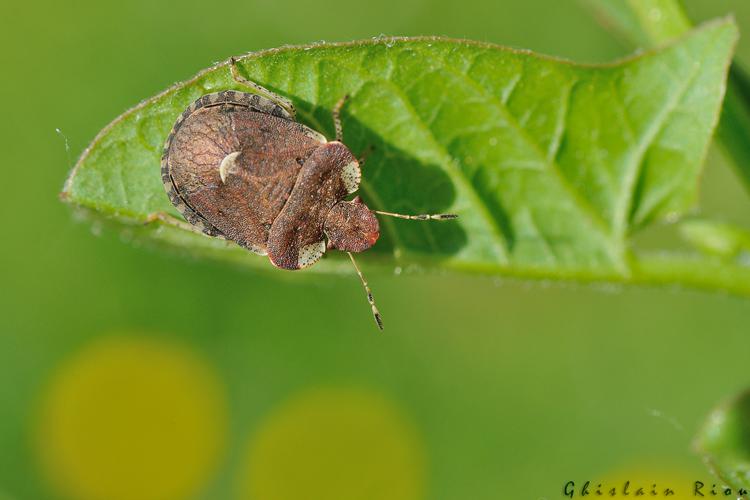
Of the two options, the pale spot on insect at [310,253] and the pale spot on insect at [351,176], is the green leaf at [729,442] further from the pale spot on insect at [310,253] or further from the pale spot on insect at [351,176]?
the pale spot on insect at [310,253]

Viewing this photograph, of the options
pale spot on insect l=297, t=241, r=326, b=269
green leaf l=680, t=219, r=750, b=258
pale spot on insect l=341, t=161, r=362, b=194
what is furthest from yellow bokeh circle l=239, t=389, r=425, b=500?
green leaf l=680, t=219, r=750, b=258

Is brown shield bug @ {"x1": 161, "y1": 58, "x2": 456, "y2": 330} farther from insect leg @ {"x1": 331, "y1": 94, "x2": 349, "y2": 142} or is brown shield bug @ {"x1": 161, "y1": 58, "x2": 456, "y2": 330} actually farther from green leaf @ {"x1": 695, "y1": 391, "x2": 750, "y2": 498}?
green leaf @ {"x1": 695, "y1": 391, "x2": 750, "y2": 498}

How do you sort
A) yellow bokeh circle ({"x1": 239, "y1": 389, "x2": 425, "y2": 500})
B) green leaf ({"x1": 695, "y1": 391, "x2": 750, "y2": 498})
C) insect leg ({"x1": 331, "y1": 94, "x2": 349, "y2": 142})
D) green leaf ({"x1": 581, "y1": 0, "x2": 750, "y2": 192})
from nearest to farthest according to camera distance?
green leaf ({"x1": 695, "y1": 391, "x2": 750, "y2": 498}) < insect leg ({"x1": 331, "y1": 94, "x2": 349, "y2": 142}) < green leaf ({"x1": 581, "y1": 0, "x2": 750, "y2": 192}) < yellow bokeh circle ({"x1": 239, "y1": 389, "x2": 425, "y2": 500})

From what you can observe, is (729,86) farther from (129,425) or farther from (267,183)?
(129,425)

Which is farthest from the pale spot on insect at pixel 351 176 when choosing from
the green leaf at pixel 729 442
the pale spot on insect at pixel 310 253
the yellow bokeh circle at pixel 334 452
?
the yellow bokeh circle at pixel 334 452

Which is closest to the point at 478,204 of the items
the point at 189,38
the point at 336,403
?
the point at 336,403

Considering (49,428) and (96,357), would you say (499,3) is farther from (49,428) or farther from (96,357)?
(49,428)
